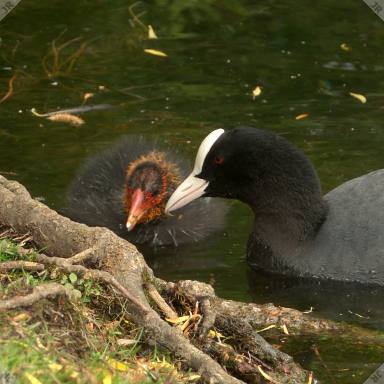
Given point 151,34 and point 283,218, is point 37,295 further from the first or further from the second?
point 151,34

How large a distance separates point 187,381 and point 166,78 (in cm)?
634

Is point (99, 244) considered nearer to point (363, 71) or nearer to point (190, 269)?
point (190, 269)

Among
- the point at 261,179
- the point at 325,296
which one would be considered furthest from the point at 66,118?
the point at 325,296

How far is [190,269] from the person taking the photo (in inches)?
326

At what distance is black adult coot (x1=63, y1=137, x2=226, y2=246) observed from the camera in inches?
344

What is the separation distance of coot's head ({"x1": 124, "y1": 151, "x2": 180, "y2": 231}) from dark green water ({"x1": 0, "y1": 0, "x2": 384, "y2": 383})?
0.36 m

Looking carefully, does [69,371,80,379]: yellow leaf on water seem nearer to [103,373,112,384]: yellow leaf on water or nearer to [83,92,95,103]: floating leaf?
[103,373,112,384]: yellow leaf on water

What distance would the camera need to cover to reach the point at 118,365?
5.10 metres

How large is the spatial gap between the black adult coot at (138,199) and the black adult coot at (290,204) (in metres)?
0.39

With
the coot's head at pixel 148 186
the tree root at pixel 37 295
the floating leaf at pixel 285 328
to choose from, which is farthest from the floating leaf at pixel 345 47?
the tree root at pixel 37 295

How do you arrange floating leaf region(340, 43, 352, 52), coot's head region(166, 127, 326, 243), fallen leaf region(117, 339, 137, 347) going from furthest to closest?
1. floating leaf region(340, 43, 352, 52)
2. coot's head region(166, 127, 326, 243)
3. fallen leaf region(117, 339, 137, 347)

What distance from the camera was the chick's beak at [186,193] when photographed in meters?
8.42

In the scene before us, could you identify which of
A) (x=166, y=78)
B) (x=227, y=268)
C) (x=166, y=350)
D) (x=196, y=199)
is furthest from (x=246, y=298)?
(x=166, y=78)

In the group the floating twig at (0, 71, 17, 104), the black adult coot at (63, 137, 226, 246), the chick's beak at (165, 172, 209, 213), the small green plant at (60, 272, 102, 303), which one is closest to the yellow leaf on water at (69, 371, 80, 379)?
the small green plant at (60, 272, 102, 303)
